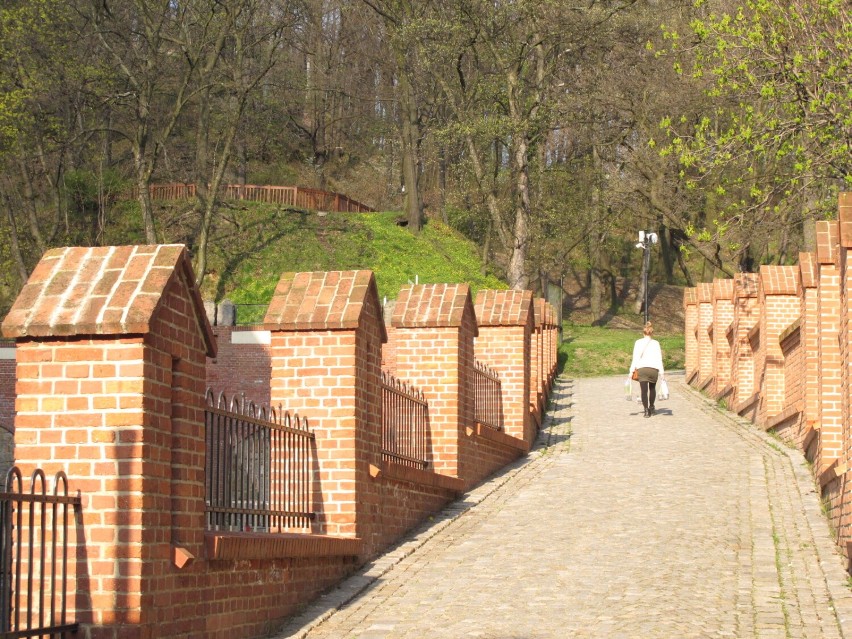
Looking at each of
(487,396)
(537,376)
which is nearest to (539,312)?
(537,376)

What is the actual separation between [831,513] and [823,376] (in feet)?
4.72

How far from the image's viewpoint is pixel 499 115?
30812 millimetres

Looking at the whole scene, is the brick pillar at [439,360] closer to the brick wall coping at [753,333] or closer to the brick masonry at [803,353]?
the brick masonry at [803,353]

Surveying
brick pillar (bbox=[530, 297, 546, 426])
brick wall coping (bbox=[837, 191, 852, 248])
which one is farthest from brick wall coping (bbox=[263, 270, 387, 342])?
brick pillar (bbox=[530, 297, 546, 426])

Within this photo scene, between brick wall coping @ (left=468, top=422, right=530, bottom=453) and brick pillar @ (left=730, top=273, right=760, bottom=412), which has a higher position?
brick pillar @ (left=730, top=273, right=760, bottom=412)

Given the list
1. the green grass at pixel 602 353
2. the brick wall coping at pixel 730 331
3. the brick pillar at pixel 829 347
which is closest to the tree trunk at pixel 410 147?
the green grass at pixel 602 353

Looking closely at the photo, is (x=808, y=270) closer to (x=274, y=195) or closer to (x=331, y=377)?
(x=331, y=377)

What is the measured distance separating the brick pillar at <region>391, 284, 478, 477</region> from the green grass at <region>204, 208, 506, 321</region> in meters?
26.5

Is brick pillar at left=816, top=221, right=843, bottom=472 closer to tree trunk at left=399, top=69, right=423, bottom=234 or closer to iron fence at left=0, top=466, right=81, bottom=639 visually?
iron fence at left=0, top=466, right=81, bottom=639

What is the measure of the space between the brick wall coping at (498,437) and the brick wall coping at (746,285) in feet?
20.4

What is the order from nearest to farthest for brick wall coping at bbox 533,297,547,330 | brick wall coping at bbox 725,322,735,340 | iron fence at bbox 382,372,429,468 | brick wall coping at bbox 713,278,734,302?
iron fence at bbox 382,372,429,468
brick wall coping at bbox 533,297,547,330
brick wall coping at bbox 725,322,735,340
brick wall coping at bbox 713,278,734,302

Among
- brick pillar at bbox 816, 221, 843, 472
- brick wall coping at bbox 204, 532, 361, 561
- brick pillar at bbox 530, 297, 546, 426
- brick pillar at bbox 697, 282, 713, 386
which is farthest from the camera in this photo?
brick pillar at bbox 697, 282, 713, 386

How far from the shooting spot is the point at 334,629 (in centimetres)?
822

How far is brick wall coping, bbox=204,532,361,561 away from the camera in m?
7.09
